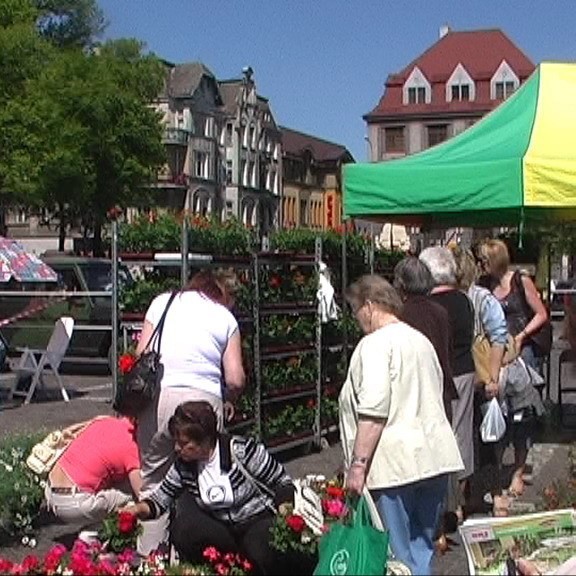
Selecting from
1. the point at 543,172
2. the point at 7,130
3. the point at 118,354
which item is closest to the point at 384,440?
the point at 543,172

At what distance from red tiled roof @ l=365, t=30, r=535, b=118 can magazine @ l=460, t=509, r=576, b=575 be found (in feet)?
288

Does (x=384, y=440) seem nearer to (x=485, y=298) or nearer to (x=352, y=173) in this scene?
(x=485, y=298)

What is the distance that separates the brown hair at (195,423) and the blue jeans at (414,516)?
2.89 feet

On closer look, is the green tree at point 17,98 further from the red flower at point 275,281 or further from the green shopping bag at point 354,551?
the green shopping bag at point 354,551

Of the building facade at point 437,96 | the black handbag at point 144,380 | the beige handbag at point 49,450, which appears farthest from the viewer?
the building facade at point 437,96

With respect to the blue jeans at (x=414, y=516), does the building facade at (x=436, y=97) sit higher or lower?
higher

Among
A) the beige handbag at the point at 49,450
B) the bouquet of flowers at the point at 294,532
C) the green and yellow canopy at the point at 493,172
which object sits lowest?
the bouquet of flowers at the point at 294,532

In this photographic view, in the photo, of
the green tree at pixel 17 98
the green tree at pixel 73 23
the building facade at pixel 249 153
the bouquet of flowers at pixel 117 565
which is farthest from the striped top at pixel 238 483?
the building facade at pixel 249 153

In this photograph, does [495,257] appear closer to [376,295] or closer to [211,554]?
[376,295]

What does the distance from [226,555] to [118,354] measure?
502cm

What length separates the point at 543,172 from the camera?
8.87 metres

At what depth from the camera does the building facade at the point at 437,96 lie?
92.2 m

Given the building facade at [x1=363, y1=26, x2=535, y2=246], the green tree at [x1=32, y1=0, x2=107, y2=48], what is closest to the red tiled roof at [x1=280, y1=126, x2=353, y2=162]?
the building facade at [x1=363, y1=26, x2=535, y2=246]

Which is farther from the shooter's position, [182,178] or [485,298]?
[182,178]
